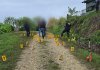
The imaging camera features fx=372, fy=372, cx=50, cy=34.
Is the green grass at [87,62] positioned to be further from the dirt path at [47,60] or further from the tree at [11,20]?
the tree at [11,20]

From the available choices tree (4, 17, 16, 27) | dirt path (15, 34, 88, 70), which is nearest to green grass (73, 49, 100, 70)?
dirt path (15, 34, 88, 70)

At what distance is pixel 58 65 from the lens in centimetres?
2161

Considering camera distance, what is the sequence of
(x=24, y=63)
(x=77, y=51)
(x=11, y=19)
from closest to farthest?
1. (x=24, y=63)
2. (x=77, y=51)
3. (x=11, y=19)

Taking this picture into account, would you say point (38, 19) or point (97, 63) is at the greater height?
point (38, 19)

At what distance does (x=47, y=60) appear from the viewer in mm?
23203

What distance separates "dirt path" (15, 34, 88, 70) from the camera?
68.6 ft

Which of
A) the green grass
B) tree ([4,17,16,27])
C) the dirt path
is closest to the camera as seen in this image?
the dirt path

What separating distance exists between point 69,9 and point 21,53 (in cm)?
5632

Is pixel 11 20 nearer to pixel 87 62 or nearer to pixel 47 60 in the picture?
pixel 47 60

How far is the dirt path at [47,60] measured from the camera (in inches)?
824

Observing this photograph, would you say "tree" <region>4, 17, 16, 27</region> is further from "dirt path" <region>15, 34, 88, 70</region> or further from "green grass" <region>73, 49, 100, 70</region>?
"green grass" <region>73, 49, 100, 70</region>

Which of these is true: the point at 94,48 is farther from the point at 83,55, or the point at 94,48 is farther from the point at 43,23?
the point at 43,23

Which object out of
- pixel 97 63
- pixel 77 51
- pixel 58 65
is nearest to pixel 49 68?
pixel 58 65

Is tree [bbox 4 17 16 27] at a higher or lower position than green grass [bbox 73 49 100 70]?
higher
